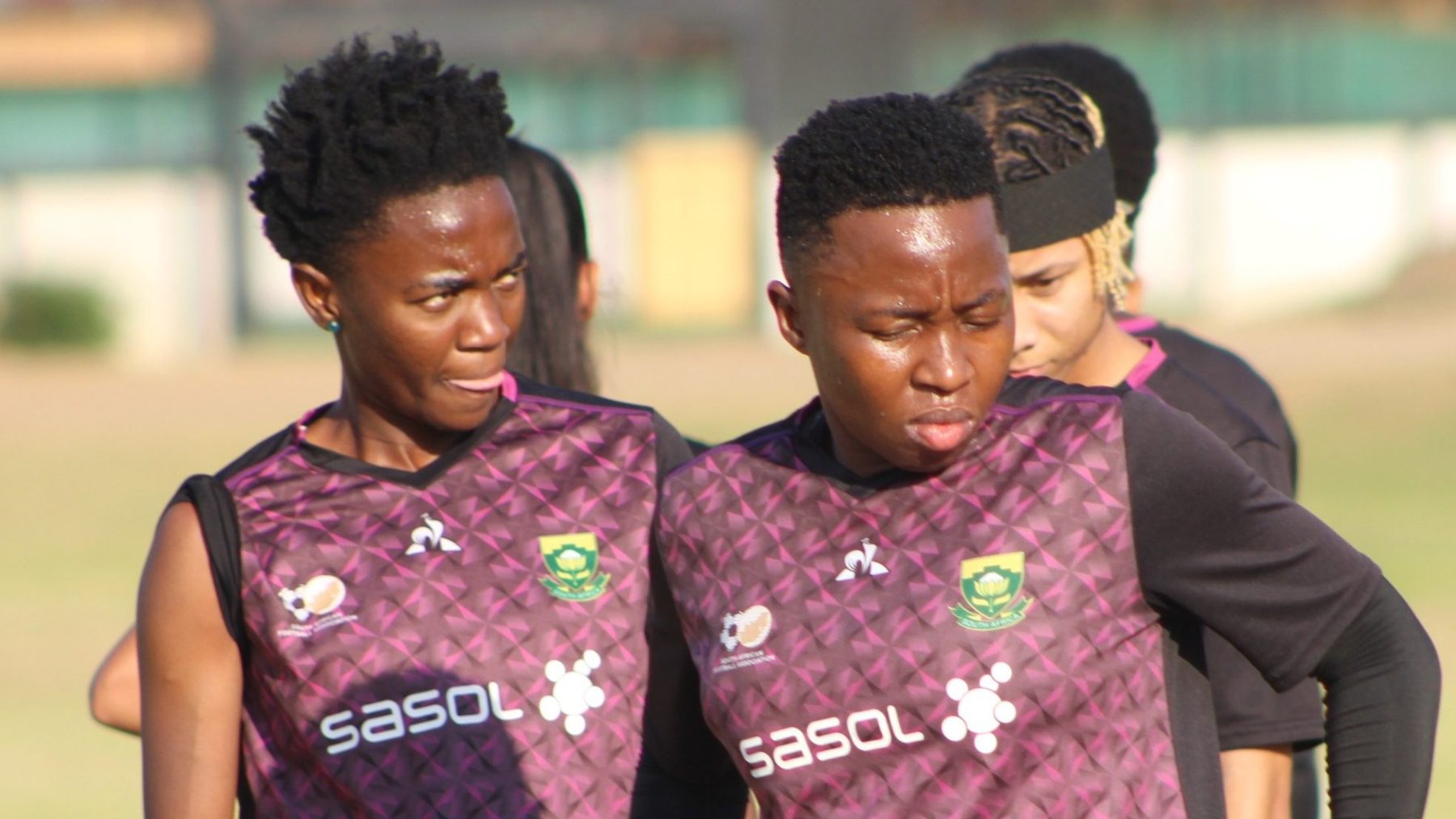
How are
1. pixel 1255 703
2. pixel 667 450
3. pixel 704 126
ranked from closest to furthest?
1. pixel 667 450
2. pixel 1255 703
3. pixel 704 126

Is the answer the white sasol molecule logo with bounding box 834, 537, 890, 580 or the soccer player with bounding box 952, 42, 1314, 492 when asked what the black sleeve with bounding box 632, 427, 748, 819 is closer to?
the white sasol molecule logo with bounding box 834, 537, 890, 580

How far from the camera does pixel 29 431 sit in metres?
19.8

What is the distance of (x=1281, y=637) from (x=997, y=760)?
0.37 meters

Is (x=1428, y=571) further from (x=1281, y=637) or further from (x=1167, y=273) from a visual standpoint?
(x=1167, y=273)

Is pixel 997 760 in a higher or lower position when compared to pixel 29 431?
higher

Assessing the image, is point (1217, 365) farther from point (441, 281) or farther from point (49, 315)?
point (49, 315)

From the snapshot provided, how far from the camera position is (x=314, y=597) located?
2.82 meters

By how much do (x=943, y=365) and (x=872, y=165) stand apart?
268 mm

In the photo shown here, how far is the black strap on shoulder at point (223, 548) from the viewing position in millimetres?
2814

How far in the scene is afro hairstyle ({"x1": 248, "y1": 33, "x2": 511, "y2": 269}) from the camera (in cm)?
293

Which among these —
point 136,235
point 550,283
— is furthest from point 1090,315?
point 136,235

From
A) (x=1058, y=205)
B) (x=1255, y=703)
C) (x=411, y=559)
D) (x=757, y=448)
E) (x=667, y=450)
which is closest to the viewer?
(x=757, y=448)

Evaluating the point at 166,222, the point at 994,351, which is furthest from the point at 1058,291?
the point at 166,222

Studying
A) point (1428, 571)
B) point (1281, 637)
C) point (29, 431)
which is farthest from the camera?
point (29, 431)
